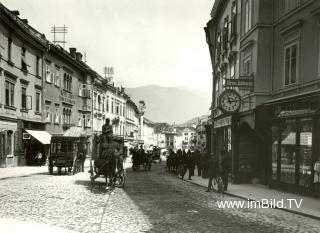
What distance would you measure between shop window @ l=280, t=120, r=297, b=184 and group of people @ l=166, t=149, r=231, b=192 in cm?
216

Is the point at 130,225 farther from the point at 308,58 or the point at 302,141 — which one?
the point at 308,58

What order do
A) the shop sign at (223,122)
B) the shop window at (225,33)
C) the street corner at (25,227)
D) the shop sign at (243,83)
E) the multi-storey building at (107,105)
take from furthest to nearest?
the multi-storey building at (107,105)
the shop window at (225,33)
the shop sign at (223,122)
the shop sign at (243,83)
the street corner at (25,227)

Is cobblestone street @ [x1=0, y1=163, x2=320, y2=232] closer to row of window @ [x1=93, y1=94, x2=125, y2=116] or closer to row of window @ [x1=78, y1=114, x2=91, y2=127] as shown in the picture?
row of window @ [x1=78, y1=114, x2=91, y2=127]

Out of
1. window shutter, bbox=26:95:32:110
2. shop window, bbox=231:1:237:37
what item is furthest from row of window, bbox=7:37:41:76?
shop window, bbox=231:1:237:37

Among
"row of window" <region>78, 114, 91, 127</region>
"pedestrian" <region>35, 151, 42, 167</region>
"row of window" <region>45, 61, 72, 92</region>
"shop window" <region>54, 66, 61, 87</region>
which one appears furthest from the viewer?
"row of window" <region>78, 114, 91, 127</region>

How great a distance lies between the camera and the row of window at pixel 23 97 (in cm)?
3144

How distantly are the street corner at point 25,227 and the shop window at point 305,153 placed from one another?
10.2 meters

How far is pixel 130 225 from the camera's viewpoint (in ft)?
31.9

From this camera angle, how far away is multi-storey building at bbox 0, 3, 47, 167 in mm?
30578

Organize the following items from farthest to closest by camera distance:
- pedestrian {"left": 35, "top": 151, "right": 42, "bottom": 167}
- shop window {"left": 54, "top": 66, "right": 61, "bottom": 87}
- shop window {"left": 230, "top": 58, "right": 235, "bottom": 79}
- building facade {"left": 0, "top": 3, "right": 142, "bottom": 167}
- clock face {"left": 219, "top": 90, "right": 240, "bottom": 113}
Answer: shop window {"left": 54, "top": 66, "right": 61, "bottom": 87}
pedestrian {"left": 35, "top": 151, "right": 42, "bottom": 167}
building facade {"left": 0, "top": 3, "right": 142, "bottom": 167}
shop window {"left": 230, "top": 58, "right": 235, "bottom": 79}
clock face {"left": 219, "top": 90, "right": 240, "bottom": 113}

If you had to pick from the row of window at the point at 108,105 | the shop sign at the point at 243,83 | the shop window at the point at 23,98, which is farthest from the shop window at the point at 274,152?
the row of window at the point at 108,105

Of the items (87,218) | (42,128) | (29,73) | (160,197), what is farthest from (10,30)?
(87,218)

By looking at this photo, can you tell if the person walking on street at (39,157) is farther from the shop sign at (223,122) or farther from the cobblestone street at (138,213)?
the cobblestone street at (138,213)

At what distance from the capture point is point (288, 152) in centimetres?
1806
